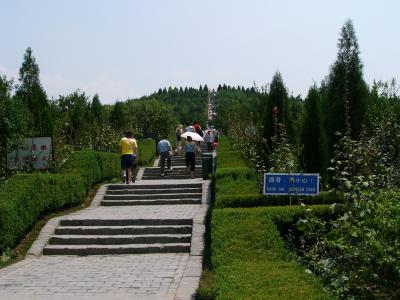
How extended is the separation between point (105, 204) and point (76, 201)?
A: 125 centimetres

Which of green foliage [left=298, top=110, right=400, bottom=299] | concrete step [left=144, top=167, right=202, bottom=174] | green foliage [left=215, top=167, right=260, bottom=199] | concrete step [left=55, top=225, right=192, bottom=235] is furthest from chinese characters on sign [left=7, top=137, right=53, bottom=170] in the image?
green foliage [left=298, top=110, right=400, bottom=299]

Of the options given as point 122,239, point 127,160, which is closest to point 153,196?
point 127,160

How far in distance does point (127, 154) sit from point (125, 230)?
19.6 feet

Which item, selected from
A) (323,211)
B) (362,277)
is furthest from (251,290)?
(323,211)

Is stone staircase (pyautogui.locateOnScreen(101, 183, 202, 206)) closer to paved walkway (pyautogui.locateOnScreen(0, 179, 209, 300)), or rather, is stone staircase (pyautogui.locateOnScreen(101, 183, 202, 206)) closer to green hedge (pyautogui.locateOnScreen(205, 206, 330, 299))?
paved walkway (pyautogui.locateOnScreen(0, 179, 209, 300))

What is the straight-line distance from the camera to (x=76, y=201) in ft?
45.4

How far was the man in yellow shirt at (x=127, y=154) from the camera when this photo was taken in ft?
54.7

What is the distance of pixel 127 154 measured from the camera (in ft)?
55.0

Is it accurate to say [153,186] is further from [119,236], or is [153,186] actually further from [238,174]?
[119,236]

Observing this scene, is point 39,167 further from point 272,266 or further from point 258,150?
point 272,266

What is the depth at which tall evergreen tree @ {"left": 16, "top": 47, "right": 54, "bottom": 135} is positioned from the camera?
70.3 feet

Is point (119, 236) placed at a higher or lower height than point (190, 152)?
lower

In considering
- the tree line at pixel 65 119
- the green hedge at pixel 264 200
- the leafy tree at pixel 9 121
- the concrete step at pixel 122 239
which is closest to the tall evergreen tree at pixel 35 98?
the tree line at pixel 65 119

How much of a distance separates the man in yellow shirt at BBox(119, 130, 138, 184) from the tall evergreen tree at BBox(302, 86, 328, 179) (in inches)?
210
